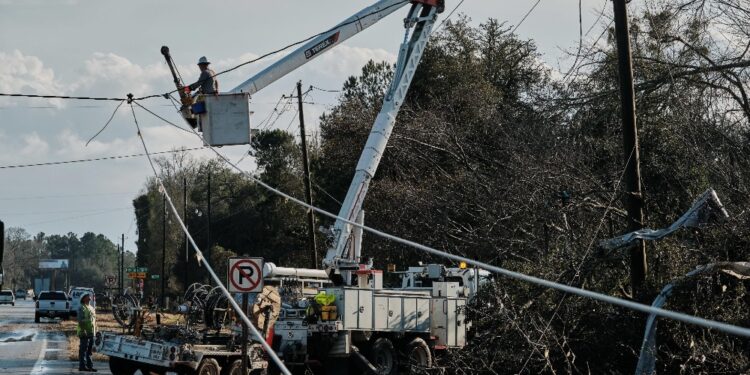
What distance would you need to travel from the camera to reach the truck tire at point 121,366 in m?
19.1

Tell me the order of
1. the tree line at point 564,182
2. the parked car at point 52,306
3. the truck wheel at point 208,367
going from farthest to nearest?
the parked car at point 52,306 < the truck wheel at point 208,367 < the tree line at point 564,182

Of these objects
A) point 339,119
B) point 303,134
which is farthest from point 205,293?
point 339,119

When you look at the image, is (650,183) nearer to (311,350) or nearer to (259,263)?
(311,350)

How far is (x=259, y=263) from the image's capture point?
15.9 m

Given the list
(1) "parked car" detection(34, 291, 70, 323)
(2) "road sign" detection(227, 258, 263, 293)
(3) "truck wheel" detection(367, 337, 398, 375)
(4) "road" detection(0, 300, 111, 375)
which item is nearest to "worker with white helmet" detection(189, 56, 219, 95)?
(2) "road sign" detection(227, 258, 263, 293)

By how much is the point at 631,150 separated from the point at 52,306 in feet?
129

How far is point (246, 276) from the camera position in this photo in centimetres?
1578

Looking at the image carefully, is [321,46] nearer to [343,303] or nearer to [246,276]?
[343,303]

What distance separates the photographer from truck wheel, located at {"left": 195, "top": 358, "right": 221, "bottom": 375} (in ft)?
58.7

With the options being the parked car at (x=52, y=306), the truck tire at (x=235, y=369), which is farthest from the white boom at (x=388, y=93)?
the parked car at (x=52, y=306)

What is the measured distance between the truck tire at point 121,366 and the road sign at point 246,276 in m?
4.32

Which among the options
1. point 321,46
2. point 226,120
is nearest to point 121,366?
point 226,120

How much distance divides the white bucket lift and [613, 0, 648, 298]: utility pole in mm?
6084

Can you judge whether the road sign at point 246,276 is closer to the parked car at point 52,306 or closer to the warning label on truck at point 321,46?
the warning label on truck at point 321,46
